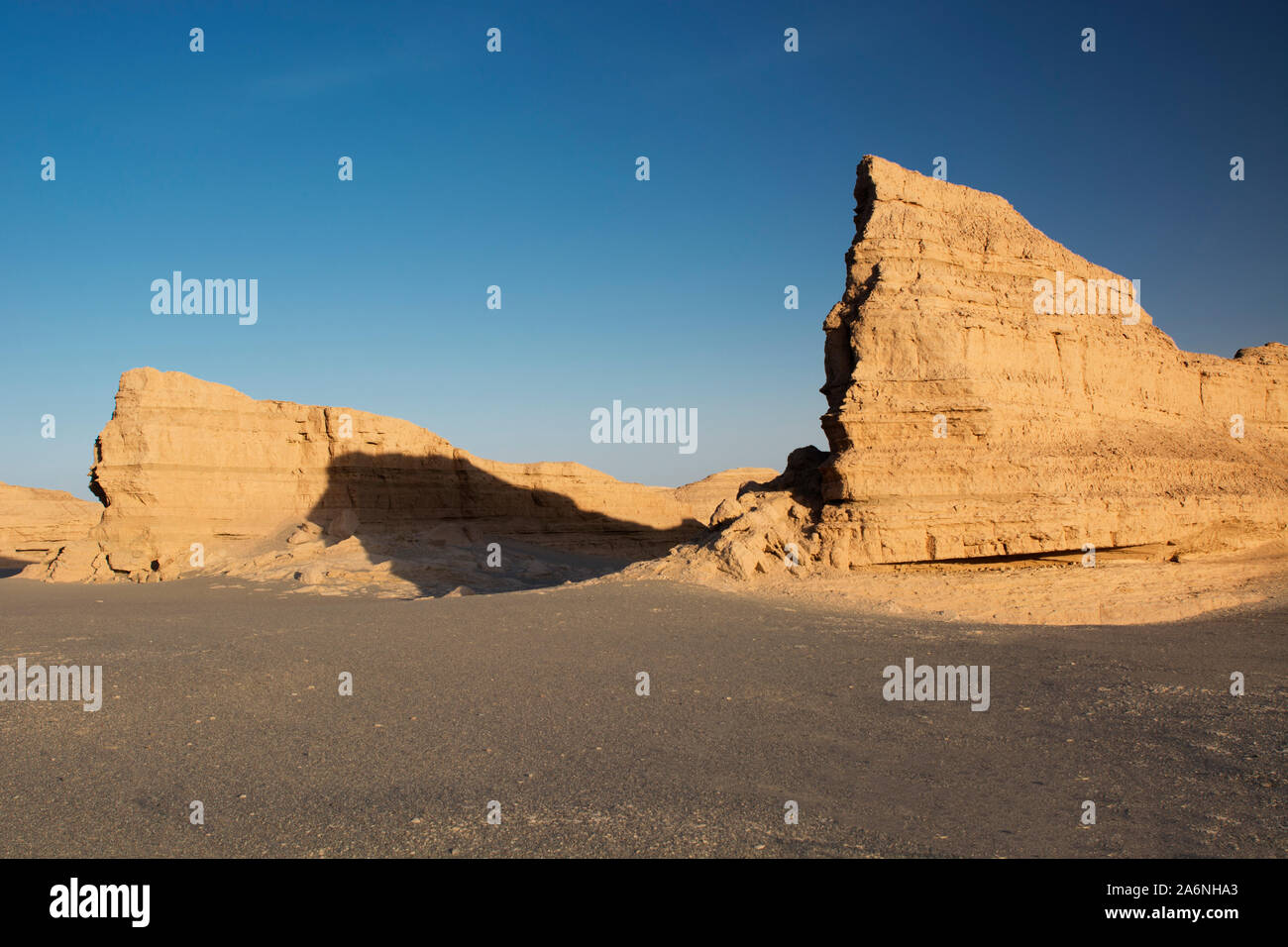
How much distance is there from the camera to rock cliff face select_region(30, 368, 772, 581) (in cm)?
2686

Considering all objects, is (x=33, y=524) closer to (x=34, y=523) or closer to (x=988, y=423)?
(x=34, y=523)

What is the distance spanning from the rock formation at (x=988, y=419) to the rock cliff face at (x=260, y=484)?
61.0 ft

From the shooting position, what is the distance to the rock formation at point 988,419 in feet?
49.3

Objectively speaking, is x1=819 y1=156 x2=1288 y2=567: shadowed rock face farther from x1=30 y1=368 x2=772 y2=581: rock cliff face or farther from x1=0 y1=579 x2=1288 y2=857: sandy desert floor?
x1=30 y1=368 x2=772 y2=581: rock cliff face

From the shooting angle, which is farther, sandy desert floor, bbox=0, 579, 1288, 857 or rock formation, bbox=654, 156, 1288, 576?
rock formation, bbox=654, 156, 1288, 576

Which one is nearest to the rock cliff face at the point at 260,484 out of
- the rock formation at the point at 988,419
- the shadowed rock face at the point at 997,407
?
the rock formation at the point at 988,419

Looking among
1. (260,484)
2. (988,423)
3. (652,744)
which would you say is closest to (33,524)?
(260,484)

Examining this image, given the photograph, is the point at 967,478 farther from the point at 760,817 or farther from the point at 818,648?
the point at 760,817

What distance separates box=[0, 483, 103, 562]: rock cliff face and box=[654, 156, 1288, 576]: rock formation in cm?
3966

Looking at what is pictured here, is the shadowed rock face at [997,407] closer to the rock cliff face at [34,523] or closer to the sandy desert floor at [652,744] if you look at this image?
the sandy desert floor at [652,744]

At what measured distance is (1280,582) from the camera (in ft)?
46.5

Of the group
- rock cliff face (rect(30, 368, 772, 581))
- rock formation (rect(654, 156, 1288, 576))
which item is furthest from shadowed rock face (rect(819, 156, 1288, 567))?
rock cliff face (rect(30, 368, 772, 581))

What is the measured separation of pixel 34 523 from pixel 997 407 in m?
47.2
